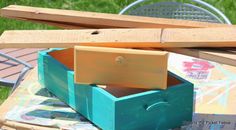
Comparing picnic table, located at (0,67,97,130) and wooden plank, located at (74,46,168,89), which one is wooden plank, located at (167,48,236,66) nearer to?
wooden plank, located at (74,46,168,89)

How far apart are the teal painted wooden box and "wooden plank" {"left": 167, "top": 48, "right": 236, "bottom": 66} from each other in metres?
0.10

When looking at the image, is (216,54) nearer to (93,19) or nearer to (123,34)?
(123,34)

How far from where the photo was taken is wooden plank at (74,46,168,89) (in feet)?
4.15

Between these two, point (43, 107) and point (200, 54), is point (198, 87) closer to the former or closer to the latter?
point (200, 54)

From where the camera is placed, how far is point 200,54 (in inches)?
49.9

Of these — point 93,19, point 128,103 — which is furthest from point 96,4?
point 128,103

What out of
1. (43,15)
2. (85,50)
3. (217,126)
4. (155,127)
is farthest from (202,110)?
(43,15)

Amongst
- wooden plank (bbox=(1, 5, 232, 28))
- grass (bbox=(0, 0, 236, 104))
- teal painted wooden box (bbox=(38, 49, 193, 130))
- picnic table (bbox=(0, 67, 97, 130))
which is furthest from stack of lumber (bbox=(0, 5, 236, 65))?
grass (bbox=(0, 0, 236, 104))

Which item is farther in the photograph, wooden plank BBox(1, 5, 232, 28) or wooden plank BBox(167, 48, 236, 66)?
wooden plank BBox(1, 5, 232, 28)

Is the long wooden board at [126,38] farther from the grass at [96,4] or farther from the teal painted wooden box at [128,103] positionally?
the grass at [96,4]

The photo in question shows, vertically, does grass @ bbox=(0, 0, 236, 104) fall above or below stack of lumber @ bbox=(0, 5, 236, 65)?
below

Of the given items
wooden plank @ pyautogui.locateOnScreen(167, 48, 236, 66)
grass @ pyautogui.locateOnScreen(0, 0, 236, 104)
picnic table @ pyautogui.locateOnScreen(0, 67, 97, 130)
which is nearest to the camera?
wooden plank @ pyautogui.locateOnScreen(167, 48, 236, 66)

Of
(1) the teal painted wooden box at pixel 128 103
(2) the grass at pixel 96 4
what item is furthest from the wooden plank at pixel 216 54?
(2) the grass at pixel 96 4

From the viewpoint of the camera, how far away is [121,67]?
1.30 metres
